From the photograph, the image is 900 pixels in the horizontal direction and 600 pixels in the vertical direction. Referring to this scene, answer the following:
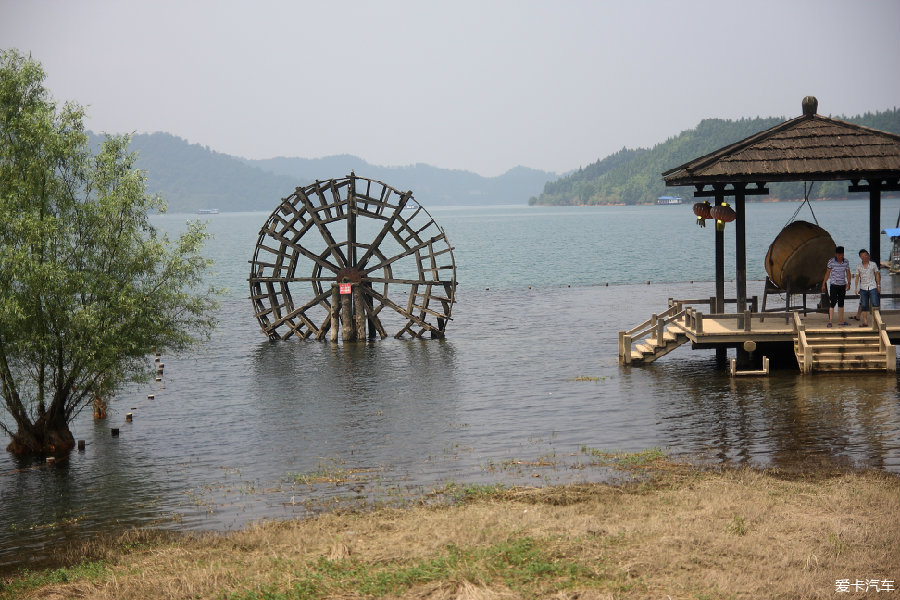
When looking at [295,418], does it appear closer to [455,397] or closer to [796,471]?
[455,397]

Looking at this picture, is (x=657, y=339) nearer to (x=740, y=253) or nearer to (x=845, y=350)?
(x=740, y=253)

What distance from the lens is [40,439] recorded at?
21078 mm

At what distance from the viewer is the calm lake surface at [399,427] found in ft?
53.2

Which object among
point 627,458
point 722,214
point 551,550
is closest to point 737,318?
point 722,214

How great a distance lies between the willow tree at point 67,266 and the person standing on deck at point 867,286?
630 inches

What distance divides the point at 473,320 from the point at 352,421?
→ 20329mm

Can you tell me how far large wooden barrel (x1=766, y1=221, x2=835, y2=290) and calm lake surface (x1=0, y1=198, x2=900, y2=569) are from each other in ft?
8.35

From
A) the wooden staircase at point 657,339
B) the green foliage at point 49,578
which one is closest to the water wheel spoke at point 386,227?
the wooden staircase at point 657,339

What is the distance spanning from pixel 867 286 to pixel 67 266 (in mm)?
18473

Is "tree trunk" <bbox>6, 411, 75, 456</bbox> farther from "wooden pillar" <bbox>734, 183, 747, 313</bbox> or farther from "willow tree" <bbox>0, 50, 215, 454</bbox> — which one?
"wooden pillar" <bbox>734, 183, 747, 313</bbox>

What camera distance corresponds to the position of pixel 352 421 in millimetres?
22672

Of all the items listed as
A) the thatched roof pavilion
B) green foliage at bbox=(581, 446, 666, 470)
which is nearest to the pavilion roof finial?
the thatched roof pavilion

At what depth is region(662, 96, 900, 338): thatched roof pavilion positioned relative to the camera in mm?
23391

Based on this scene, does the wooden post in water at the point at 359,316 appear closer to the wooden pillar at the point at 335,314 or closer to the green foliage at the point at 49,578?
the wooden pillar at the point at 335,314
